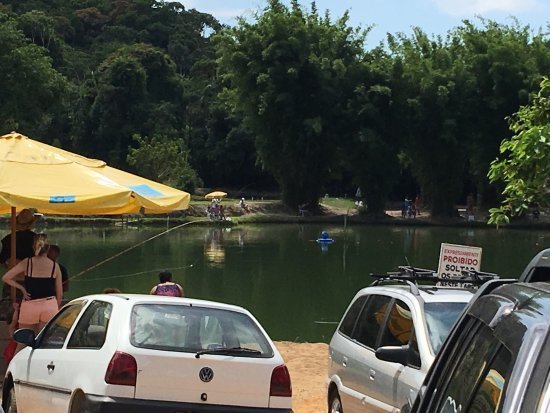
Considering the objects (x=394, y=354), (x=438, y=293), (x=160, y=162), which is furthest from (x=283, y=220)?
(x=394, y=354)

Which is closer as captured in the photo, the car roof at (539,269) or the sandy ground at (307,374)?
the car roof at (539,269)

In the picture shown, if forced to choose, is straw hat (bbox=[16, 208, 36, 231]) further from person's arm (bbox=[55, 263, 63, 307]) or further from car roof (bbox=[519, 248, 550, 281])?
car roof (bbox=[519, 248, 550, 281])

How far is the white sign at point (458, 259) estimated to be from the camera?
34.6ft

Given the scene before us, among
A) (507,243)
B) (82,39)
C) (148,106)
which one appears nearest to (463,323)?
(507,243)

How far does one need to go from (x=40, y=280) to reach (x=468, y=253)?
473 cm

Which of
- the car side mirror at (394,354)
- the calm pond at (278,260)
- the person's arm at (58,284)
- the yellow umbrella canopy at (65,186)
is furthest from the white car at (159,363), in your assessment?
the calm pond at (278,260)

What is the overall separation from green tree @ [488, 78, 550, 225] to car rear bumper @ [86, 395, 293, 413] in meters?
3.59

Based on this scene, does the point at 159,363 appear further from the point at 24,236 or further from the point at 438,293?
the point at 24,236

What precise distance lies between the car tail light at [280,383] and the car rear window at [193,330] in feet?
0.46

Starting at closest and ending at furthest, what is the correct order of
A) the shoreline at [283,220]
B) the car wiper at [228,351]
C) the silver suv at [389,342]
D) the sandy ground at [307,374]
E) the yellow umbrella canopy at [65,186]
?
the silver suv at [389,342]
the car wiper at [228,351]
the yellow umbrella canopy at [65,186]
the sandy ground at [307,374]
the shoreline at [283,220]

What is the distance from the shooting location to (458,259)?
1062cm

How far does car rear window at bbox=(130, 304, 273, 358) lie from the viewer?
23.5 feet

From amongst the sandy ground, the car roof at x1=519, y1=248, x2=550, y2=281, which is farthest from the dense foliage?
the car roof at x1=519, y1=248, x2=550, y2=281

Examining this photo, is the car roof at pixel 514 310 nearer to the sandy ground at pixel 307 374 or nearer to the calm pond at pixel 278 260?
the sandy ground at pixel 307 374
